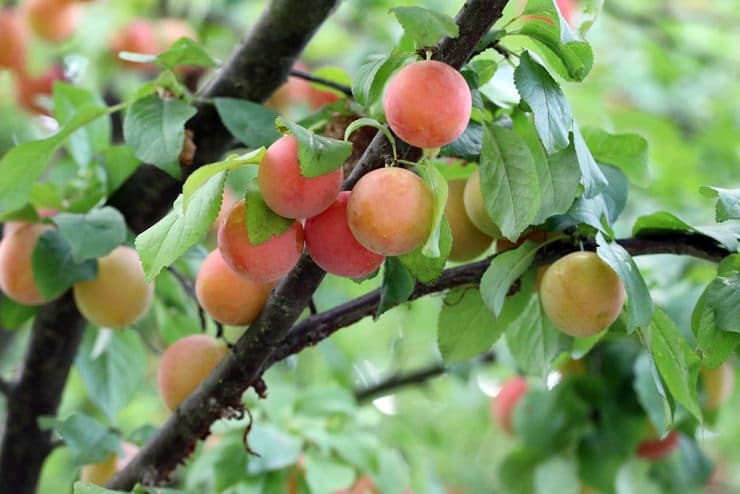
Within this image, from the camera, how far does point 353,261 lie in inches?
20.9

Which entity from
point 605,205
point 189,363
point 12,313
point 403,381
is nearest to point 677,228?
point 605,205

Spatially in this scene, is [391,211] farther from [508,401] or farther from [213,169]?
[508,401]

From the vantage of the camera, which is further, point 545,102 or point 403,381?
point 403,381

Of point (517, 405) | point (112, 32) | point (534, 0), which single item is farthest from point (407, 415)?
point (534, 0)

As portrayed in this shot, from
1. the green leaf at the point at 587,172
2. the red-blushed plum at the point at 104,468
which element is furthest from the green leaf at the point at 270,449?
the green leaf at the point at 587,172

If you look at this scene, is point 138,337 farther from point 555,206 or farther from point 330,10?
point 555,206

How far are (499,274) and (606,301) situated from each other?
70 mm

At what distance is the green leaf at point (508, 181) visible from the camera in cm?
55

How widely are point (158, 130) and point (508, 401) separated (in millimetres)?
737

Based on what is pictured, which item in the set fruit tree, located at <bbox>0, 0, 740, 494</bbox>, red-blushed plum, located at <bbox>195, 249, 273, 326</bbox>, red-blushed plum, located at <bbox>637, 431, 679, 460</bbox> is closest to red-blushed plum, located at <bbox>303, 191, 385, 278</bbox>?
fruit tree, located at <bbox>0, 0, 740, 494</bbox>

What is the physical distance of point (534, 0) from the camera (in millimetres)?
578

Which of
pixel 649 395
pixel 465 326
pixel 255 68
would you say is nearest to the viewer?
pixel 465 326

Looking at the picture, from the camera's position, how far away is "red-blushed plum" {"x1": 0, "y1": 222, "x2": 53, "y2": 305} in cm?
81

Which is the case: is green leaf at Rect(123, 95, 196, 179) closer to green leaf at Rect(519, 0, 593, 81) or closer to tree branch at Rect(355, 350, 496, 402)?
green leaf at Rect(519, 0, 593, 81)
